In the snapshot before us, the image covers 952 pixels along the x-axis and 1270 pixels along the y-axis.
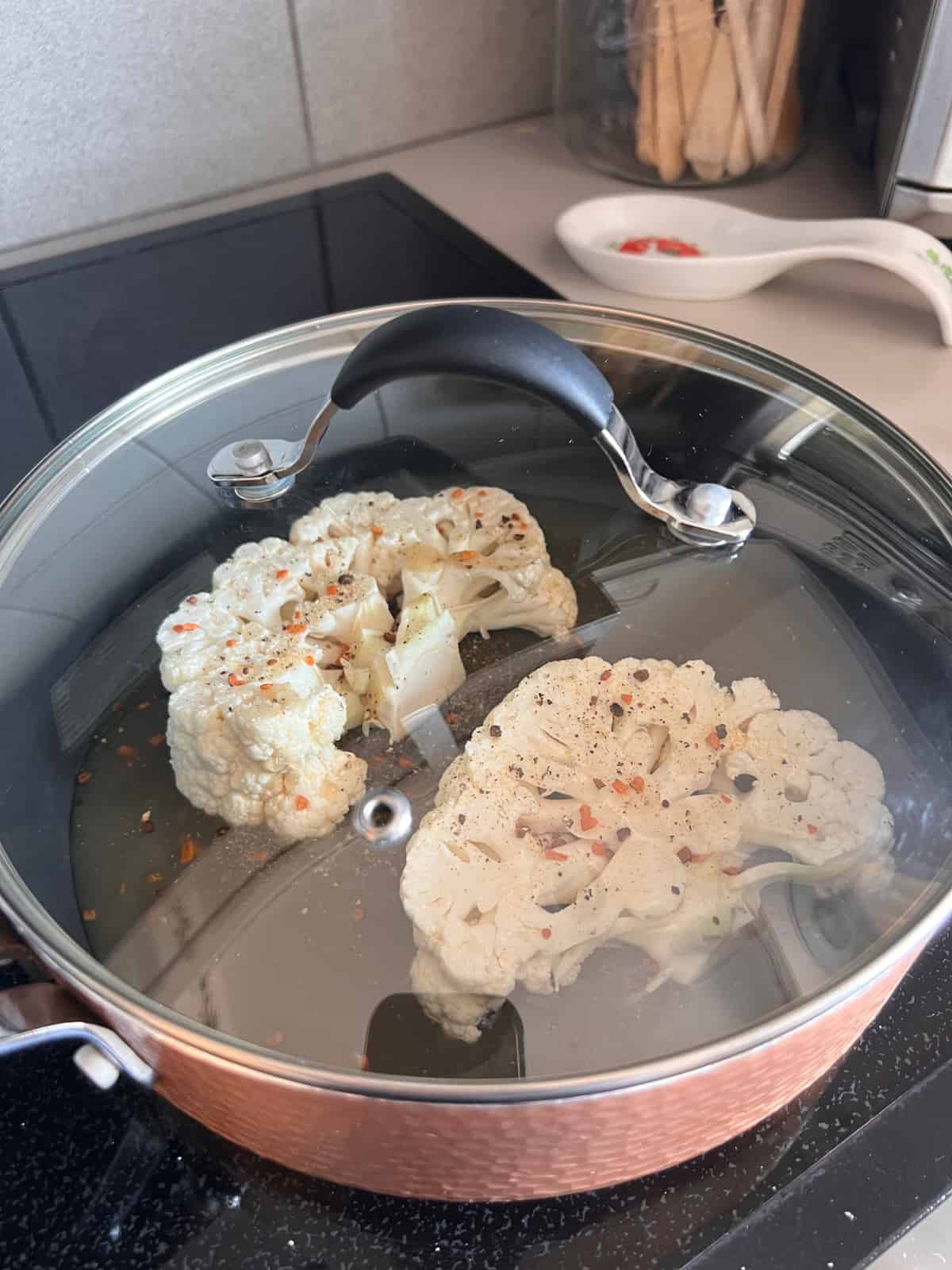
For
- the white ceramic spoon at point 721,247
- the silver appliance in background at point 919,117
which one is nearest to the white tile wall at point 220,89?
the white ceramic spoon at point 721,247

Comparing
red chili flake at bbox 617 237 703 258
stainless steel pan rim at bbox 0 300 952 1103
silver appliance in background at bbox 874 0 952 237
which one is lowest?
red chili flake at bbox 617 237 703 258

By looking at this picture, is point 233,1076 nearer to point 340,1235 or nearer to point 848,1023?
point 340,1235

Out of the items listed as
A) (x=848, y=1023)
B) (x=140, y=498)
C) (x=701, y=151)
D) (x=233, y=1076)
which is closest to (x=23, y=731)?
(x=140, y=498)

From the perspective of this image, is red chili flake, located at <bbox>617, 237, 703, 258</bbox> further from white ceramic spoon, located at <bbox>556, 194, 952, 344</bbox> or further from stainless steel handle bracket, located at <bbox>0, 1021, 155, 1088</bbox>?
stainless steel handle bracket, located at <bbox>0, 1021, 155, 1088</bbox>

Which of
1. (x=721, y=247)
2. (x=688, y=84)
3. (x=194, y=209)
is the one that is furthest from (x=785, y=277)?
(x=194, y=209)

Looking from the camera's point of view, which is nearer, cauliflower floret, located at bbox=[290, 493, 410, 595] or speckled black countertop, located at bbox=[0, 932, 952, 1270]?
speckled black countertop, located at bbox=[0, 932, 952, 1270]

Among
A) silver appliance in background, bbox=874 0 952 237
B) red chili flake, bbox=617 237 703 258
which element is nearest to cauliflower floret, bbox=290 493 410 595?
red chili flake, bbox=617 237 703 258

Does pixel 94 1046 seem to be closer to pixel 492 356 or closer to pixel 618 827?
pixel 618 827

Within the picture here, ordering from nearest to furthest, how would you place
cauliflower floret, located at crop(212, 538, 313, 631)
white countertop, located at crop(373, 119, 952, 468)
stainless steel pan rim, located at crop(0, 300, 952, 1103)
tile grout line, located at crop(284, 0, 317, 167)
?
stainless steel pan rim, located at crop(0, 300, 952, 1103) → cauliflower floret, located at crop(212, 538, 313, 631) → white countertop, located at crop(373, 119, 952, 468) → tile grout line, located at crop(284, 0, 317, 167)
